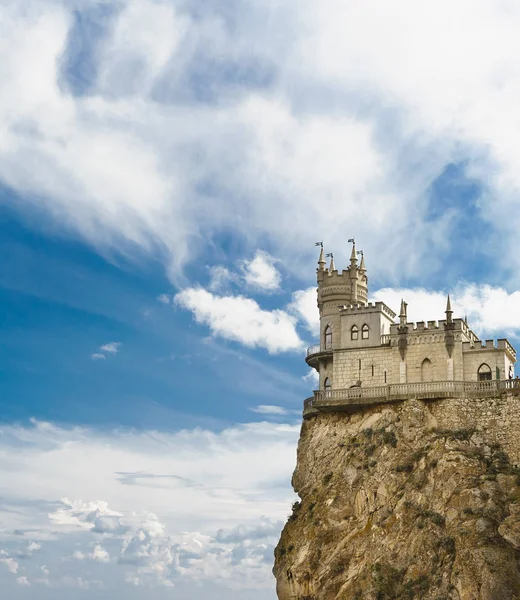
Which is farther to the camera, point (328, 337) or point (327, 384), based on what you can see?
→ point (328, 337)

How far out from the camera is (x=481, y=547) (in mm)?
63562

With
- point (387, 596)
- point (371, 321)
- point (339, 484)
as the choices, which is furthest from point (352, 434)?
point (387, 596)

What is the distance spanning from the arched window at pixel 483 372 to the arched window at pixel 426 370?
11.9 feet

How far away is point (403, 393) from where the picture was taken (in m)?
75.4

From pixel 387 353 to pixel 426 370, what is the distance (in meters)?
3.48

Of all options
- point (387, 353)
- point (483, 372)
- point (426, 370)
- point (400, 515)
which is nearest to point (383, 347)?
point (387, 353)

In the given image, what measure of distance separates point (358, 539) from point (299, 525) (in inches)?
227

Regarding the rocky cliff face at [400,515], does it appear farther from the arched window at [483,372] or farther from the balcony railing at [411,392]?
the arched window at [483,372]

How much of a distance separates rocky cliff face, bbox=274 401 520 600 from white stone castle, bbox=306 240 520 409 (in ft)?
8.39

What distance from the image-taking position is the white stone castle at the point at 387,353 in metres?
75.6

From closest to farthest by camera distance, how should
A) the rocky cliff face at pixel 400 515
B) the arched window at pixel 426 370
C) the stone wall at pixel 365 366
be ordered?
the rocky cliff face at pixel 400 515 → the arched window at pixel 426 370 → the stone wall at pixel 365 366

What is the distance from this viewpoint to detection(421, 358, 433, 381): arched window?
76.9 meters

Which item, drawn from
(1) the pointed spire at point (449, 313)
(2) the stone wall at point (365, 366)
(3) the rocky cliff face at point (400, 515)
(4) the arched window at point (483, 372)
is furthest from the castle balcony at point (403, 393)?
(1) the pointed spire at point (449, 313)

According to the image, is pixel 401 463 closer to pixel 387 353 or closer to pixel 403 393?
pixel 403 393
